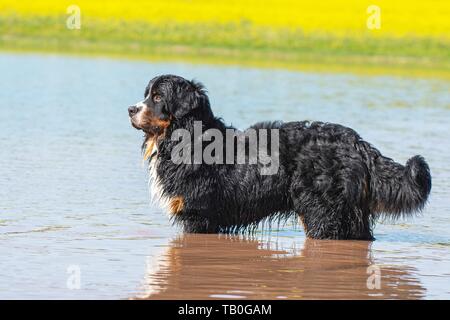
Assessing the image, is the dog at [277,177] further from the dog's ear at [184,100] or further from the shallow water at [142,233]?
the shallow water at [142,233]

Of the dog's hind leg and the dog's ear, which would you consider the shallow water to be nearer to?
the dog's hind leg

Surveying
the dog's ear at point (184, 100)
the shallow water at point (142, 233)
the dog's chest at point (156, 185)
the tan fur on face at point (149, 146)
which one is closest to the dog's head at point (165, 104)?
the dog's ear at point (184, 100)

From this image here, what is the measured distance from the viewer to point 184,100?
1023 centimetres

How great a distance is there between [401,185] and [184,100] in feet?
6.93

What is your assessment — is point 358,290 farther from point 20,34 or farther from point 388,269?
point 20,34

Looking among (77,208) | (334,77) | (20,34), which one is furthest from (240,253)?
(20,34)

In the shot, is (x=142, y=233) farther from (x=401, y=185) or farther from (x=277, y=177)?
(x=401, y=185)

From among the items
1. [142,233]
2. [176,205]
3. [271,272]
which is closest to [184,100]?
[176,205]

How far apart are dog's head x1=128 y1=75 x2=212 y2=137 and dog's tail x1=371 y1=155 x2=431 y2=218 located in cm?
177

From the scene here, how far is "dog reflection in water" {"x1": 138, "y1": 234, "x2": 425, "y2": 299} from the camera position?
8117mm

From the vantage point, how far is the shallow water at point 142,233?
8305mm

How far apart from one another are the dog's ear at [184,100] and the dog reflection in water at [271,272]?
1.15m

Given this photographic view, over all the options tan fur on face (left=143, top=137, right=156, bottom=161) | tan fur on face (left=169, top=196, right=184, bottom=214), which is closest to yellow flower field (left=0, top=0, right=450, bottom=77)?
tan fur on face (left=143, top=137, right=156, bottom=161)
